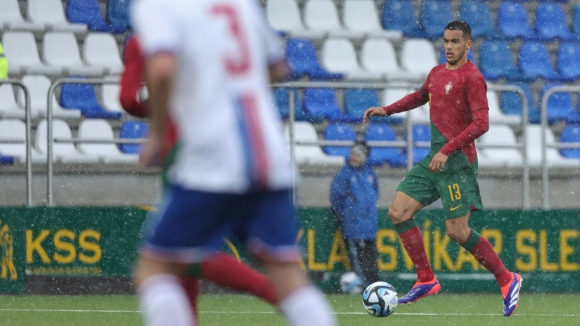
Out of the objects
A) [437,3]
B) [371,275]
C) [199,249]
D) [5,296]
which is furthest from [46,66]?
[199,249]

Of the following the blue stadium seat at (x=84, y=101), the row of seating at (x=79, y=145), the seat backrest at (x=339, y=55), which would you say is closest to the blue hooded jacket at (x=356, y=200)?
the row of seating at (x=79, y=145)

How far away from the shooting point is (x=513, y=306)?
878 cm

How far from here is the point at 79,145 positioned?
13094 millimetres

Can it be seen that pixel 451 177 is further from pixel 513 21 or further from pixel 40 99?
pixel 513 21

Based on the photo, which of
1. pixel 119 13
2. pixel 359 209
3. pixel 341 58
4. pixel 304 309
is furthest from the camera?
pixel 341 58

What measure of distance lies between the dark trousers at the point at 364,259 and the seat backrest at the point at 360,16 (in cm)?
438

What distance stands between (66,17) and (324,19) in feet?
10.7

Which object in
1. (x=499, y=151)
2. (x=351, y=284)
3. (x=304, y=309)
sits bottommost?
(x=351, y=284)

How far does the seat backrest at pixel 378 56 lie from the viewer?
50.6 ft

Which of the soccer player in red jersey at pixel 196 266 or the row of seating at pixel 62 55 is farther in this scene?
the row of seating at pixel 62 55

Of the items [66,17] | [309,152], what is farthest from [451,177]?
[66,17]

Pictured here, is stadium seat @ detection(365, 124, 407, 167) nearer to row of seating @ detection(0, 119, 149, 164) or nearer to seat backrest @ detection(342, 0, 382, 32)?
seat backrest @ detection(342, 0, 382, 32)

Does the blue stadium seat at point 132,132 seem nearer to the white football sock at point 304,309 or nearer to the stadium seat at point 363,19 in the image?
the stadium seat at point 363,19

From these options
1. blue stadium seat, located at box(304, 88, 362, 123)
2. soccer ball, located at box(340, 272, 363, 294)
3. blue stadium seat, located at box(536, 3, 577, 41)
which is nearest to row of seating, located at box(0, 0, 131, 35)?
blue stadium seat, located at box(304, 88, 362, 123)
